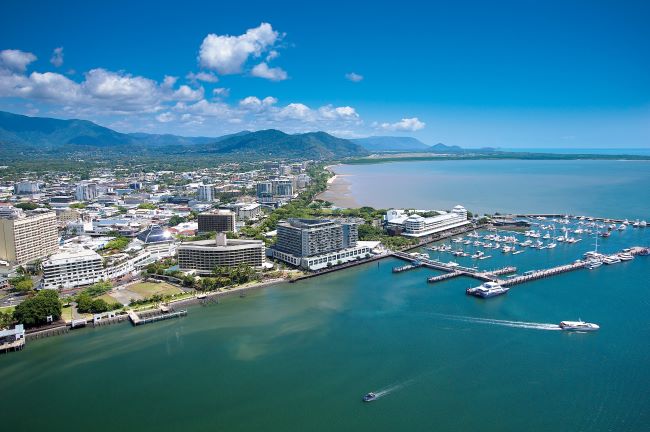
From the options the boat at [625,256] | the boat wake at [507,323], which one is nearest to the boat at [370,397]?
the boat wake at [507,323]

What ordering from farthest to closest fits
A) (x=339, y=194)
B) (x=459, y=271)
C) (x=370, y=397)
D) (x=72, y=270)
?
(x=339, y=194) → (x=459, y=271) → (x=72, y=270) → (x=370, y=397)

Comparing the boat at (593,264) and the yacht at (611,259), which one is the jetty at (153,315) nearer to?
the boat at (593,264)

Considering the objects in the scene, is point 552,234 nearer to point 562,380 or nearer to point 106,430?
point 562,380

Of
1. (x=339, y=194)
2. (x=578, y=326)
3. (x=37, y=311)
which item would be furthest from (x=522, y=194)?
(x=37, y=311)

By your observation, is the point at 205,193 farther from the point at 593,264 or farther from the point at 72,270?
the point at 593,264

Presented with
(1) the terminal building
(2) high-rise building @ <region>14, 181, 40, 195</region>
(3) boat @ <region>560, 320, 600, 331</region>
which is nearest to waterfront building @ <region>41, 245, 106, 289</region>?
(1) the terminal building
